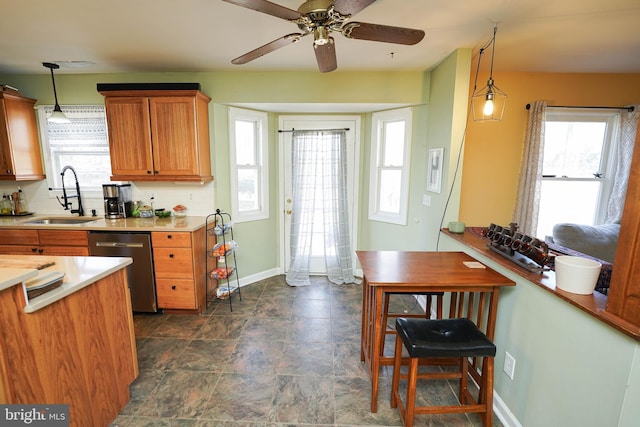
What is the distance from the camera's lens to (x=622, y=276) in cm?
101

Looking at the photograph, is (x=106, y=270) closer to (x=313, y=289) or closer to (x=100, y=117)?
(x=313, y=289)

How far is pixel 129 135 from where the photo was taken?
9.11 ft

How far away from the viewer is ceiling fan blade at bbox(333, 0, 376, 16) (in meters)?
1.16

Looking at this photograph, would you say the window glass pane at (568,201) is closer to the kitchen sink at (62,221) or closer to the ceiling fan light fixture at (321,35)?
the ceiling fan light fixture at (321,35)

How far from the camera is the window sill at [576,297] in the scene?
98cm

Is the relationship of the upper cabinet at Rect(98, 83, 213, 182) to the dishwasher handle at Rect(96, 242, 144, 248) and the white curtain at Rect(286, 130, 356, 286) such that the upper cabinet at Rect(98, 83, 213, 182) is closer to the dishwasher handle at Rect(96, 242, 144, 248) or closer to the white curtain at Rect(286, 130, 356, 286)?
the dishwasher handle at Rect(96, 242, 144, 248)

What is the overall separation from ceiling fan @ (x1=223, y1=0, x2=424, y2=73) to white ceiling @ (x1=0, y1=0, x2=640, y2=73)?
1.34 feet

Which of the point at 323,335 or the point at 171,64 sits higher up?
the point at 171,64

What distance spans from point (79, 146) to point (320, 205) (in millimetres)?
2875

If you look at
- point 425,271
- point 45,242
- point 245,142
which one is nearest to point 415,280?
point 425,271

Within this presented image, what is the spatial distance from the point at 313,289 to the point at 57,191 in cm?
325

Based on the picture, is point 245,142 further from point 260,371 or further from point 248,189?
point 260,371

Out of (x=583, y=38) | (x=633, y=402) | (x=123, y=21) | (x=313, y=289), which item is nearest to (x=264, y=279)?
(x=313, y=289)

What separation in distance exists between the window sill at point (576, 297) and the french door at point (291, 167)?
180 cm
